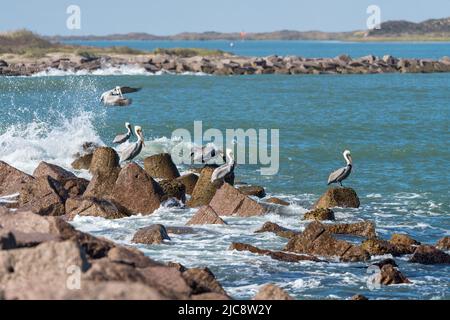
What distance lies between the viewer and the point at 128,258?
37.1 ft

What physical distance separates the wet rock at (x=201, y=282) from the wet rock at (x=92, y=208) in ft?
28.1

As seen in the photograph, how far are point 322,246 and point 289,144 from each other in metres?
21.9

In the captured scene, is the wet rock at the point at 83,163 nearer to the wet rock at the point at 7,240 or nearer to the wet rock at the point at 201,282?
the wet rock at the point at 201,282

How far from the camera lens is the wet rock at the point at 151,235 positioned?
1861cm

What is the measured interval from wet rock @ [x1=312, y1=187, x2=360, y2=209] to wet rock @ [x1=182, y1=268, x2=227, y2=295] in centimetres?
1076

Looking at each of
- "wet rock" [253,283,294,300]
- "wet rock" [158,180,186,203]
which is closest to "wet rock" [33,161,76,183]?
"wet rock" [158,180,186,203]

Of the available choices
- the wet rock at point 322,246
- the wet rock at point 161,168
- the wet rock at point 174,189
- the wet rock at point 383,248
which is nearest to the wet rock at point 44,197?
the wet rock at point 174,189

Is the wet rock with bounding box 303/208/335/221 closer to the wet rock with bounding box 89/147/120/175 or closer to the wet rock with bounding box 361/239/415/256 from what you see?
the wet rock with bounding box 361/239/415/256

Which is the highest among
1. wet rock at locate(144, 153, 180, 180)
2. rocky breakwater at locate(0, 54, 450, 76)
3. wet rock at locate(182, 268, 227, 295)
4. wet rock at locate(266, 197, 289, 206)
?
wet rock at locate(182, 268, 227, 295)

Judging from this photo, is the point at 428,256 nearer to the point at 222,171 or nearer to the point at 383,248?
the point at 383,248

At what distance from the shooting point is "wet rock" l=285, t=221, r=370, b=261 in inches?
699

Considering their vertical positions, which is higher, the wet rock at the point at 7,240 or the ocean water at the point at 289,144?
the wet rock at the point at 7,240

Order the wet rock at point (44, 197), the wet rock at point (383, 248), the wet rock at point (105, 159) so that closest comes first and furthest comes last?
the wet rock at point (383, 248), the wet rock at point (44, 197), the wet rock at point (105, 159)

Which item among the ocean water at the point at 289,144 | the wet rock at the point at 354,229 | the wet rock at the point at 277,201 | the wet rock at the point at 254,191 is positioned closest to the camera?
the ocean water at the point at 289,144
